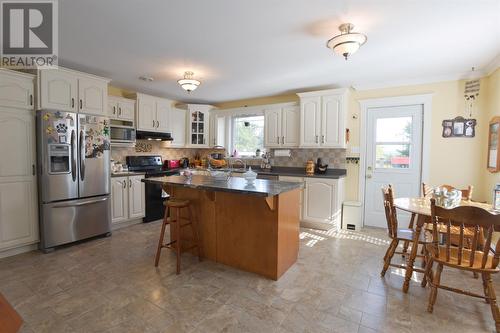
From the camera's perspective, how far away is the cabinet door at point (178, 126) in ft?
17.2

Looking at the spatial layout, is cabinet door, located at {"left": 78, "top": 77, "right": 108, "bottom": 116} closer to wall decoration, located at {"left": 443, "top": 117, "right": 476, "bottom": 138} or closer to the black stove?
the black stove

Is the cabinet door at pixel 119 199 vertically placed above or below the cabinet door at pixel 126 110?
below

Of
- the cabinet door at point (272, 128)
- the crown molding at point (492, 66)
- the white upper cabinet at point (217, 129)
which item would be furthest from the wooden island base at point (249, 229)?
the crown molding at point (492, 66)

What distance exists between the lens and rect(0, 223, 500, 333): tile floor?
187cm

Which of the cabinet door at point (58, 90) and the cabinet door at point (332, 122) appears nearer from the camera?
the cabinet door at point (58, 90)

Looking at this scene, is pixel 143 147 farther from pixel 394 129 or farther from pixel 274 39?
pixel 394 129

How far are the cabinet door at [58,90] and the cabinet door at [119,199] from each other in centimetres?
126

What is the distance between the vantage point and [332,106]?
418 centimetres

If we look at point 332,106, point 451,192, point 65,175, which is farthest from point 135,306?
point 332,106

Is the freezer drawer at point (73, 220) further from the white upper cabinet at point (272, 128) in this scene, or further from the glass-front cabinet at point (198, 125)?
the white upper cabinet at point (272, 128)

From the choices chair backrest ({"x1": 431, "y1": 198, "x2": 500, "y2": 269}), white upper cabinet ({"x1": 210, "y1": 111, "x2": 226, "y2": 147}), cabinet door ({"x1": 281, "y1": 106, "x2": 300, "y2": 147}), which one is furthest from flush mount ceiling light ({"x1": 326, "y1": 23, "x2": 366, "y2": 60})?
white upper cabinet ({"x1": 210, "y1": 111, "x2": 226, "y2": 147})

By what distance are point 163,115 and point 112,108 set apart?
1006 millimetres

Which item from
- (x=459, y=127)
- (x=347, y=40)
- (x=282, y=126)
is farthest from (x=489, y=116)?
(x=282, y=126)

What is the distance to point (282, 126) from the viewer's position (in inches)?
188
